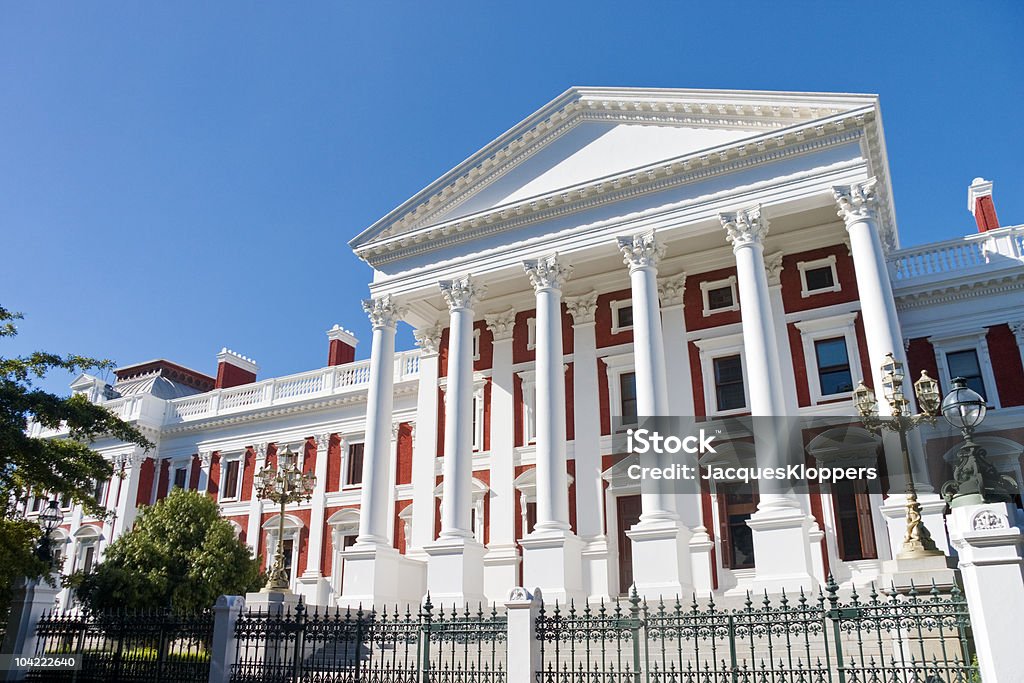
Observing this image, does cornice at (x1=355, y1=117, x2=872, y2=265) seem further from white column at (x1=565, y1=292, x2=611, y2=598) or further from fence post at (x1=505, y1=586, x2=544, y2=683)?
fence post at (x1=505, y1=586, x2=544, y2=683)

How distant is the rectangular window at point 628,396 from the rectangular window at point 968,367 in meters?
8.98

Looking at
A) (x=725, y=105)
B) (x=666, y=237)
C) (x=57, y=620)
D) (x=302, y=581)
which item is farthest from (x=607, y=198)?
(x=302, y=581)

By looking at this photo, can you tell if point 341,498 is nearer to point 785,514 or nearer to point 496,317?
point 496,317

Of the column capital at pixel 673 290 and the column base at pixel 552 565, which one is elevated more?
A: the column capital at pixel 673 290

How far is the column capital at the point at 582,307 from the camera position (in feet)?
88.8

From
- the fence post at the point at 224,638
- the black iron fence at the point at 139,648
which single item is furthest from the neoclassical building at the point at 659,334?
the fence post at the point at 224,638

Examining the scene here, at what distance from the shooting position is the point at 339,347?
124ft

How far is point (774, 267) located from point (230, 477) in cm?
2514

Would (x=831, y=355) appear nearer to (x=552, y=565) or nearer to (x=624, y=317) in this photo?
(x=624, y=317)

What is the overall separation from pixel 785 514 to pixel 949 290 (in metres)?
9.57

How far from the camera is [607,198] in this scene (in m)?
23.6

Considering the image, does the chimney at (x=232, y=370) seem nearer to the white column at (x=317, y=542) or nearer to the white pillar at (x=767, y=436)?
the white column at (x=317, y=542)

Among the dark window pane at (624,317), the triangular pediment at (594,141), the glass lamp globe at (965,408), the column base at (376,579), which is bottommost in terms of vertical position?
the column base at (376,579)

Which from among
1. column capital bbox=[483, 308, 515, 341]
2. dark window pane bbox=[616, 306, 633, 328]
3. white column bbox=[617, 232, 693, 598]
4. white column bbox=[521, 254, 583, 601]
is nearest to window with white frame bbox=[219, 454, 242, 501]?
column capital bbox=[483, 308, 515, 341]
